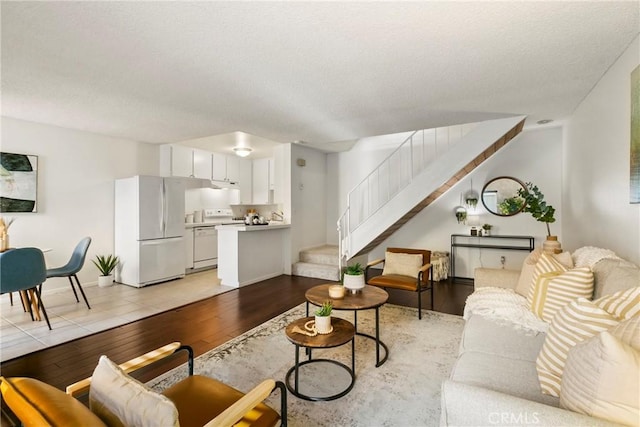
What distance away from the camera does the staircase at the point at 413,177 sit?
4133mm

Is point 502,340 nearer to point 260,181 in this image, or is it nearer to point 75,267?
point 75,267

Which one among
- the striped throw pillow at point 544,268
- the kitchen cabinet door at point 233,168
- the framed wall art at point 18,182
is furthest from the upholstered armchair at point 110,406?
the kitchen cabinet door at point 233,168

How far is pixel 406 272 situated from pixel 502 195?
2557mm

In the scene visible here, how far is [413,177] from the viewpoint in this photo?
18.2ft

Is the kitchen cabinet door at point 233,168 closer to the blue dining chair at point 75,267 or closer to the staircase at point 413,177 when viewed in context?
the staircase at point 413,177

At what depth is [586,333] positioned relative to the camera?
1285 millimetres

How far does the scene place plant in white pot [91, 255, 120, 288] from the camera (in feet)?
15.7

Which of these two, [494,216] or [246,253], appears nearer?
[246,253]

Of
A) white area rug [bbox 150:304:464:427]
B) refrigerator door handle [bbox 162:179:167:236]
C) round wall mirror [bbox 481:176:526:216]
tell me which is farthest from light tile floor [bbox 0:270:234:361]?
round wall mirror [bbox 481:176:526:216]

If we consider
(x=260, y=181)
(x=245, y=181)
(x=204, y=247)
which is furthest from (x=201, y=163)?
(x=204, y=247)

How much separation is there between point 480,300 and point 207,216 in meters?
5.65

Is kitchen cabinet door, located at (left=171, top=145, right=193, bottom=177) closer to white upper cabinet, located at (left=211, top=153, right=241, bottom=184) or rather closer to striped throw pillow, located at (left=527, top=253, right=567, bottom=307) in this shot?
white upper cabinet, located at (left=211, top=153, right=241, bottom=184)

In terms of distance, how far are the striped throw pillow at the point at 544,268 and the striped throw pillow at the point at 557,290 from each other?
4 centimetres

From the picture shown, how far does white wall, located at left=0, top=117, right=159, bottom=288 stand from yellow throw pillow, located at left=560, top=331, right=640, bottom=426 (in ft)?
19.0
